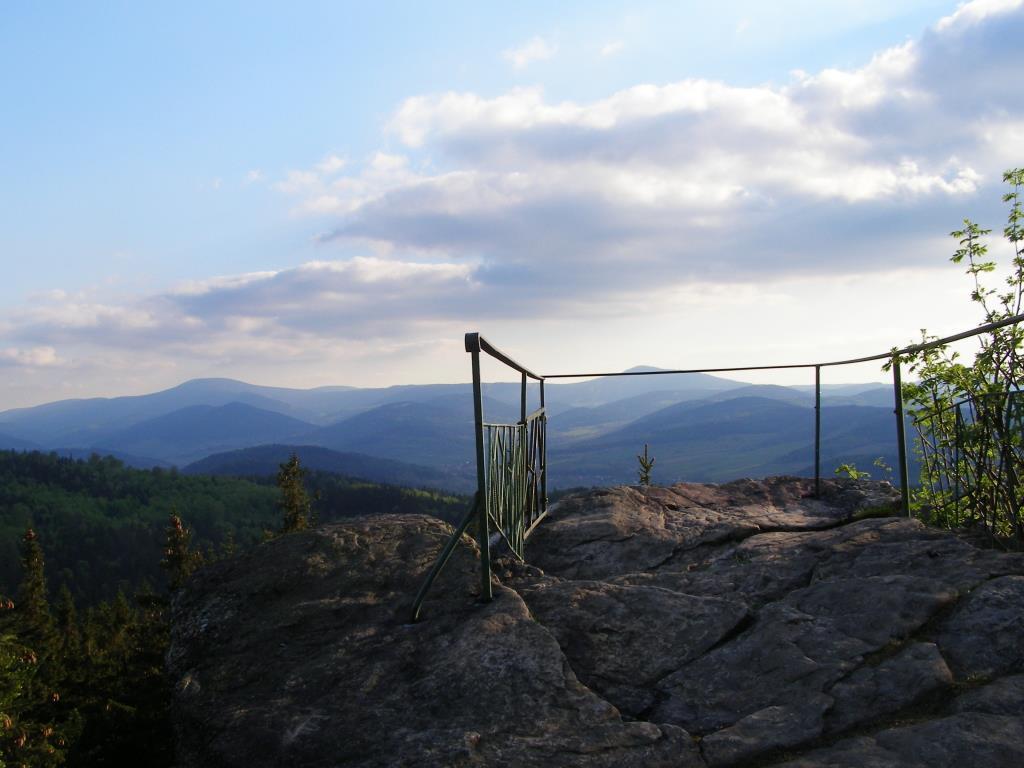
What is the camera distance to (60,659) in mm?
37719

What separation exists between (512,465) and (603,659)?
6.81ft

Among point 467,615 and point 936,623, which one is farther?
point 467,615

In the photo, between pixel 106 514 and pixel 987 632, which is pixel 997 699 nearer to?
pixel 987 632

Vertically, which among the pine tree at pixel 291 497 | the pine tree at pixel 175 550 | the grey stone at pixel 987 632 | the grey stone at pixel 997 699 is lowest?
the pine tree at pixel 175 550

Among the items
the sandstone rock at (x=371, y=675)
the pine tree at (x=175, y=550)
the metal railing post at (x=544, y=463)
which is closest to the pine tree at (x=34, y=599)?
the pine tree at (x=175, y=550)

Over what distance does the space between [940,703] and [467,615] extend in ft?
8.64

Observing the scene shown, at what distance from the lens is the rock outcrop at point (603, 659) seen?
340cm

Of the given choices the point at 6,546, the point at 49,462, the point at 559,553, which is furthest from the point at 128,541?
the point at 559,553

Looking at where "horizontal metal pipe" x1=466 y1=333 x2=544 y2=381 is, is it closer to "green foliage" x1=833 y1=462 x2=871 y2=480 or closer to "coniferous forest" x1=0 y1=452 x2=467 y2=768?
"coniferous forest" x1=0 y1=452 x2=467 y2=768

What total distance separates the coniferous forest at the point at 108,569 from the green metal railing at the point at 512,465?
91.0 inches

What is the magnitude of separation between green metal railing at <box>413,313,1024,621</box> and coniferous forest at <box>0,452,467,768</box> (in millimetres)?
2310

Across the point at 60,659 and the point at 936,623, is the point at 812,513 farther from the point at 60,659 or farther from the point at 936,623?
the point at 60,659

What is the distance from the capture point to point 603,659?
427 cm

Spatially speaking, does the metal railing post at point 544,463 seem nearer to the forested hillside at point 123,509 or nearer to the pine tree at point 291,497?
the pine tree at point 291,497
